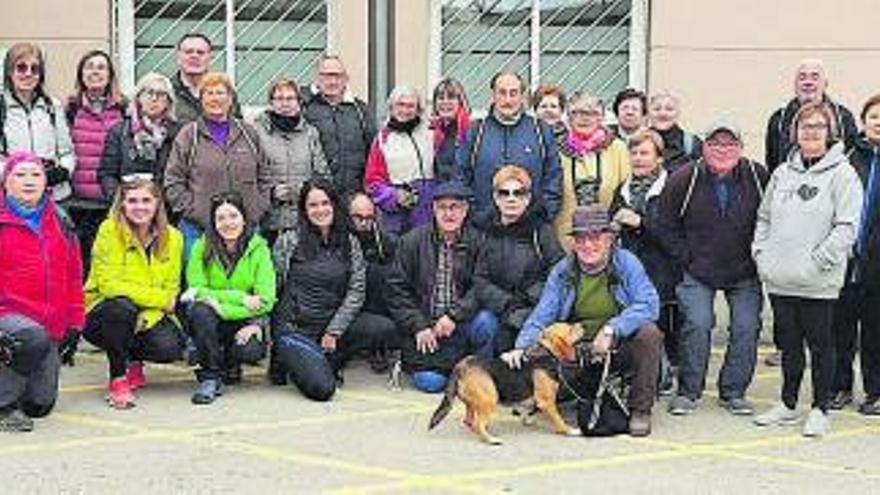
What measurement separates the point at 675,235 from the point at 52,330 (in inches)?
136

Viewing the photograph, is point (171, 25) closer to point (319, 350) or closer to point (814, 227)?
point (319, 350)

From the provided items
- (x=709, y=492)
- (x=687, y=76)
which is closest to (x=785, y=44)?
(x=687, y=76)

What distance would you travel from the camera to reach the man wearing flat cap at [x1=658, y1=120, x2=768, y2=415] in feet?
26.7

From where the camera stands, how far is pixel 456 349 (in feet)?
28.6

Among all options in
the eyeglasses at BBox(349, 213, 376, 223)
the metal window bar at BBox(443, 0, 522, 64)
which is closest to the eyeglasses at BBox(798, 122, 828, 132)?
the eyeglasses at BBox(349, 213, 376, 223)

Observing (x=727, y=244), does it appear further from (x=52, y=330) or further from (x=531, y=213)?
(x=52, y=330)

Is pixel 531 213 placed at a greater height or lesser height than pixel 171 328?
greater

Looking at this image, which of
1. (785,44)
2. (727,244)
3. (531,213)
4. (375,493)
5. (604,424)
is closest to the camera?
(375,493)

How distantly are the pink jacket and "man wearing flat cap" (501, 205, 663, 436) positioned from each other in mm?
3088

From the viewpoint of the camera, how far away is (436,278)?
8.77m

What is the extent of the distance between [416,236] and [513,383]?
5.26ft

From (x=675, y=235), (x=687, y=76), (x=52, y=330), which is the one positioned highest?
(x=687, y=76)

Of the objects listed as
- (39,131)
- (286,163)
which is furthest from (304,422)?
(39,131)

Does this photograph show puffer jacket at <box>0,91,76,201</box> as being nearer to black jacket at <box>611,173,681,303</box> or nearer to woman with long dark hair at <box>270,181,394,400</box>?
woman with long dark hair at <box>270,181,394,400</box>
